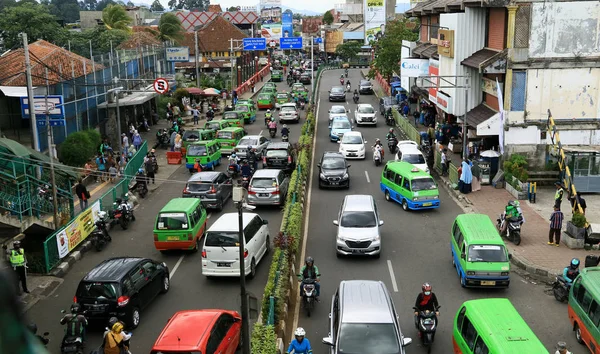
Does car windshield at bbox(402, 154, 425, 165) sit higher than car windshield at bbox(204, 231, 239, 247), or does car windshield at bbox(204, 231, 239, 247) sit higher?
car windshield at bbox(204, 231, 239, 247)

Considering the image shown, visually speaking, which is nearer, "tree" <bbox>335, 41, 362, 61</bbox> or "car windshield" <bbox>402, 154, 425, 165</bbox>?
"car windshield" <bbox>402, 154, 425, 165</bbox>

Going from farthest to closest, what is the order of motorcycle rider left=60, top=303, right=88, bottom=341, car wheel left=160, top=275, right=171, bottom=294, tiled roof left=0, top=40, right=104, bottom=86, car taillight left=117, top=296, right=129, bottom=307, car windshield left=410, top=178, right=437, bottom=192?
1. tiled roof left=0, top=40, right=104, bottom=86
2. car windshield left=410, top=178, right=437, bottom=192
3. car wheel left=160, top=275, right=171, bottom=294
4. car taillight left=117, top=296, right=129, bottom=307
5. motorcycle rider left=60, top=303, right=88, bottom=341

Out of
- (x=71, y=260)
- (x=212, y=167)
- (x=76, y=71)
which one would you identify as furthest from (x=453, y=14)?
(x=71, y=260)

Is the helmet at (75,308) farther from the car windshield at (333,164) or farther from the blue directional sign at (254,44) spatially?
the blue directional sign at (254,44)

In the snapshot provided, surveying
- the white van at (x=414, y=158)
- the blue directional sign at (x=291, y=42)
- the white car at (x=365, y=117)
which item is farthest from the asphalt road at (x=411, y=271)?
the blue directional sign at (x=291, y=42)

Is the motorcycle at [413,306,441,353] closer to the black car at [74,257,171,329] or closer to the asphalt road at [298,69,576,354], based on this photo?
the asphalt road at [298,69,576,354]

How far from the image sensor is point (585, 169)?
29094 mm

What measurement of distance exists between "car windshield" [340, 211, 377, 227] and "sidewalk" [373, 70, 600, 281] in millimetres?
4853

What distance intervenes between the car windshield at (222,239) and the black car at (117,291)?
7.17 feet

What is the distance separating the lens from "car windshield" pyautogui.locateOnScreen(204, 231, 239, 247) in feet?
62.2

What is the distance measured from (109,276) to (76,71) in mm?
25895

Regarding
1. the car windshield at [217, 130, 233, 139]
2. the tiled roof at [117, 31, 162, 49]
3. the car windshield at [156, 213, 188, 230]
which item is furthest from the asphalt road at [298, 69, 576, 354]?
the tiled roof at [117, 31, 162, 49]

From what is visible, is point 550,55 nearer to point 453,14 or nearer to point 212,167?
point 453,14

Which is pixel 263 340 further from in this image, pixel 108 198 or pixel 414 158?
pixel 414 158
